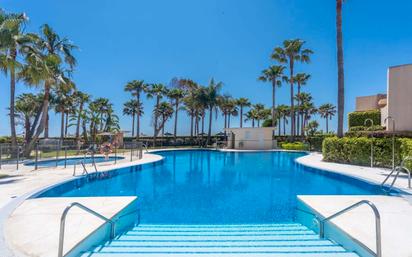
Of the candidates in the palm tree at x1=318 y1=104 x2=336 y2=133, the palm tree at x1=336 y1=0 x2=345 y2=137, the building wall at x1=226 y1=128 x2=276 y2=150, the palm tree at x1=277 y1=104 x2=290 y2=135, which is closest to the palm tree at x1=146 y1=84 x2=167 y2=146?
the building wall at x1=226 y1=128 x2=276 y2=150

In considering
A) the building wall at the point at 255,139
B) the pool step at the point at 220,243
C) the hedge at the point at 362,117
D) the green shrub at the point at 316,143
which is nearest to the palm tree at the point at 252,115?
the building wall at the point at 255,139

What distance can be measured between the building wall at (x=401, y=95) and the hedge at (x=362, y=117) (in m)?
8.39

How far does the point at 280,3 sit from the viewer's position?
54.8ft

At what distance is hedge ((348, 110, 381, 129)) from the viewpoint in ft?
66.9

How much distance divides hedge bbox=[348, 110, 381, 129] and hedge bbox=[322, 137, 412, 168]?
9.91m

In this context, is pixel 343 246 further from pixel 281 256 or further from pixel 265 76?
pixel 265 76

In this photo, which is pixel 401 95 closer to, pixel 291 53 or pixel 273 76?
pixel 291 53

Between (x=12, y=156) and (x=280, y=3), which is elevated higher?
(x=280, y=3)

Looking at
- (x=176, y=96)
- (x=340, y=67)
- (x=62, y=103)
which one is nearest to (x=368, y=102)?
(x=340, y=67)

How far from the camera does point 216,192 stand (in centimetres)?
799

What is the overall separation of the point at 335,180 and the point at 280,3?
44.2 ft

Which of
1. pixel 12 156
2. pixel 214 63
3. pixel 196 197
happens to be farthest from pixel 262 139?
pixel 12 156

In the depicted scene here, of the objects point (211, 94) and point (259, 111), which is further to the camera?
point (259, 111)

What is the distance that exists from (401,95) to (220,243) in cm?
1475
